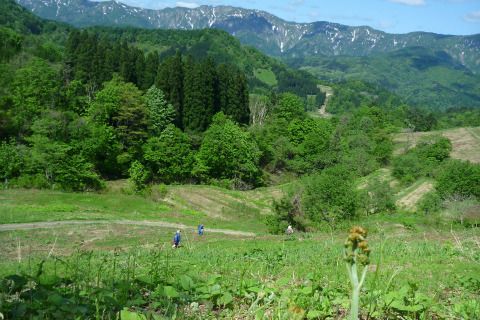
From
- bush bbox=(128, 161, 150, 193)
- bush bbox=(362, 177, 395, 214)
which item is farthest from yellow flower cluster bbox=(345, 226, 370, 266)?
bush bbox=(128, 161, 150, 193)

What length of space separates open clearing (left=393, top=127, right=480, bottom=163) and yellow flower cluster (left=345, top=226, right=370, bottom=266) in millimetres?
93452

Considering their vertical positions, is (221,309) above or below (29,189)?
above

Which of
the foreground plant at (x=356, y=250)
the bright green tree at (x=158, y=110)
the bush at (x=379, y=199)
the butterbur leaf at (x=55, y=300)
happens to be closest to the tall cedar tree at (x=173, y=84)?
the bright green tree at (x=158, y=110)

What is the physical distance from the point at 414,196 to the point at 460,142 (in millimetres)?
47645

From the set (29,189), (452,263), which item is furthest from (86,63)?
(452,263)

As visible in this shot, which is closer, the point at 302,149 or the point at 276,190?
the point at 276,190

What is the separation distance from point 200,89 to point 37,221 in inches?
1711

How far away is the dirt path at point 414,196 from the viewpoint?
58.4 meters

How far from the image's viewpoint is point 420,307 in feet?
14.3

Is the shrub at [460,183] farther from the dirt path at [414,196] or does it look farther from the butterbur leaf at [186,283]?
the butterbur leaf at [186,283]

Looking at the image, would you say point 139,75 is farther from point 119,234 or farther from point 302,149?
point 119,234

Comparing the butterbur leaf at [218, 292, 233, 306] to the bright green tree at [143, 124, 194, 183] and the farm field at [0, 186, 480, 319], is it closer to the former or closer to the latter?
the farm field at [0, 186, 480, 319]

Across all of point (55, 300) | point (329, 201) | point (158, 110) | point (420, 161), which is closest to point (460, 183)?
point (420, 161)

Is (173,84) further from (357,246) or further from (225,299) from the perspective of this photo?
(357,246)
